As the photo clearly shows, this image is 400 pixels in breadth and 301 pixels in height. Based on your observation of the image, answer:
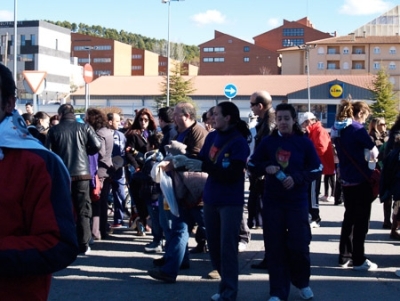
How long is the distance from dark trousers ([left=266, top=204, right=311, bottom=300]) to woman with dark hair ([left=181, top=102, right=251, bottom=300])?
41 centimetres

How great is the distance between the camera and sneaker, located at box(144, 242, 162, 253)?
9.06 m

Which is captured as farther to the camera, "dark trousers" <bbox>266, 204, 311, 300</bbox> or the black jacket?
the black jacket

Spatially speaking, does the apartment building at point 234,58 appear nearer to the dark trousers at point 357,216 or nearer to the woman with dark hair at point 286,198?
the dark trousers at point 357,216

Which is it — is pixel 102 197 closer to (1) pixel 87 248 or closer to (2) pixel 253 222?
(1) pixel 87 248

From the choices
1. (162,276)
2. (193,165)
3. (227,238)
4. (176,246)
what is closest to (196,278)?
(162,276)

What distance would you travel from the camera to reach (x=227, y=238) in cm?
605

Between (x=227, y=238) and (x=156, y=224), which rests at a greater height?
(x=227, y=238)

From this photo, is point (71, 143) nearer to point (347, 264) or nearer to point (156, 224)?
point (156, 224)

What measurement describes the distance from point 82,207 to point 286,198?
3397mm

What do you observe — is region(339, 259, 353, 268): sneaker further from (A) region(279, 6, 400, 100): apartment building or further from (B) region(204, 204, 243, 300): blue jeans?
(A) region(279, 6, 400, 100): apartment building

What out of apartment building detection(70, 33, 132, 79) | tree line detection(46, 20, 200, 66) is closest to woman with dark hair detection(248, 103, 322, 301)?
Answer: apartment building detection(70, 33, 132, 79)

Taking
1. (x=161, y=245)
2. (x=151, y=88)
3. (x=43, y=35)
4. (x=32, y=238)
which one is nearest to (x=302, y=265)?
(x=161, y=245)

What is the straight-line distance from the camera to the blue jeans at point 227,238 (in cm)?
604

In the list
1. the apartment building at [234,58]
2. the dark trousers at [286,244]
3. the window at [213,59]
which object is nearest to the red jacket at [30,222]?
the dark trousers at [286,244]
